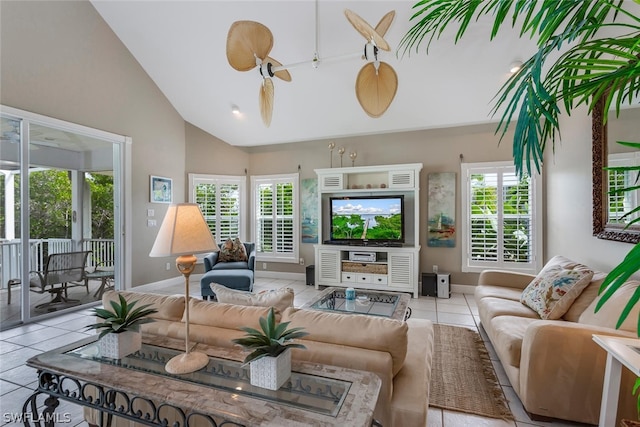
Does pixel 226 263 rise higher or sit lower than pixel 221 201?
lower

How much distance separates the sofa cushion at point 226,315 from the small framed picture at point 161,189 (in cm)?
427

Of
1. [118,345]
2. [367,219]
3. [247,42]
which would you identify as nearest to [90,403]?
[118,345]

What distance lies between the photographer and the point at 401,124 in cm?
507

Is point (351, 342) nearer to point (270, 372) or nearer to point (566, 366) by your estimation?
point (270, 372)

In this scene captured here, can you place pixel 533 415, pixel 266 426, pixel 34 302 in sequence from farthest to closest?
pixel 34 302
pixel 533 415
pixel 266 426

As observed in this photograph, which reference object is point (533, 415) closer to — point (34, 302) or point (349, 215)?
point (349, 215)

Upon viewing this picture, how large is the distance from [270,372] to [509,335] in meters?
1.93

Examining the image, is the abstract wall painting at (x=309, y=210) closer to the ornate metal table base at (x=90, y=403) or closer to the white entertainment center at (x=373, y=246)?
the white entertainment center at (x=373, y=246)

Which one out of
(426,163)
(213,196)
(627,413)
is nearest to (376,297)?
(627,413)

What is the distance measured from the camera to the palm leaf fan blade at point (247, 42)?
2.38m

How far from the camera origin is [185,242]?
4.73 ft

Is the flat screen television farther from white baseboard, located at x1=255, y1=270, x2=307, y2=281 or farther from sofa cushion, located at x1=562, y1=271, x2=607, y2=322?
sofa cushion, located at x1=562, y1=271, x2=607, y2=322

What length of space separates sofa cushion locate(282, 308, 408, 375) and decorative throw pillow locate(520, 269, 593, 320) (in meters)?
1.93

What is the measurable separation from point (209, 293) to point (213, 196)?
2.60m
